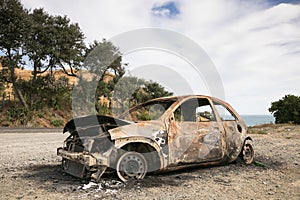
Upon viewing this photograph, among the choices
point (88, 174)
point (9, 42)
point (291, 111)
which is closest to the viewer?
point (88, 174)

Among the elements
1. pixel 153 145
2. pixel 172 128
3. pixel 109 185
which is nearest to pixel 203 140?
pixel 172 128

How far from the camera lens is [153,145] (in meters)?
5.17

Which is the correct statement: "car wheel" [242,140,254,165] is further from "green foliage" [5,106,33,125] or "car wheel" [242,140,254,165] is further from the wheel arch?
"green foliage" [5,106,33,125]

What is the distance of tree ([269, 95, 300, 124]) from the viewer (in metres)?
25.8

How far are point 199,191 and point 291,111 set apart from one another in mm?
24888

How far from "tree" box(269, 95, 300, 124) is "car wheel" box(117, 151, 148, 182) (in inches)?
943

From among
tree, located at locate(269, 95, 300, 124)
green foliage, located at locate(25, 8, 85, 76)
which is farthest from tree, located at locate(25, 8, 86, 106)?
tree, located at locate(269, 95, 300, 124)

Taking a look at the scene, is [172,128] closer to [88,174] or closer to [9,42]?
[88,174]

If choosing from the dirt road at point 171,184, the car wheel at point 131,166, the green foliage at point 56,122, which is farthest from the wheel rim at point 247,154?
the green foliage at point 56,122

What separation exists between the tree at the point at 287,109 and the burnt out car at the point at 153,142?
22.2 m

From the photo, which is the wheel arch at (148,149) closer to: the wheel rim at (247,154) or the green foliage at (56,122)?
the wheel rim at (247,154)

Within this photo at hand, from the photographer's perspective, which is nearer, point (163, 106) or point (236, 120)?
point (163, 106)

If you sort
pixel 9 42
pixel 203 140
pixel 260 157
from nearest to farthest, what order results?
pixel 203 140
pixel 260 157
pixel 9 42

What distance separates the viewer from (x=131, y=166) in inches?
201
